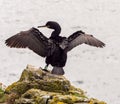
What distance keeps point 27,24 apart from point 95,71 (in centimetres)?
1178

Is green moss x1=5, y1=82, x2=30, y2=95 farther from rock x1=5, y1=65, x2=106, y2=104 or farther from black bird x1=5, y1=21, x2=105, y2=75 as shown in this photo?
black bird x1=5, y1=21, x2=105, y2=75

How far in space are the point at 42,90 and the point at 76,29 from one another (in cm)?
2877

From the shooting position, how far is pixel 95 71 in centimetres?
3734

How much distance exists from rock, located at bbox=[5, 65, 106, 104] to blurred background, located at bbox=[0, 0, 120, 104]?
42.8 feet

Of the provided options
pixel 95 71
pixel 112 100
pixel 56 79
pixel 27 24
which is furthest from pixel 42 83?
pixel 27 24

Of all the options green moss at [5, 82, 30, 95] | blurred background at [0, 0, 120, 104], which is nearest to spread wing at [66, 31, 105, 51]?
green moss at [5, 82, 30, 95]

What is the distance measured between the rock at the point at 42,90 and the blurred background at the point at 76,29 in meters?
13.0

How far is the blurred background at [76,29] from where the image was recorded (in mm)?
35272

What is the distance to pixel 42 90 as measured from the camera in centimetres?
1853

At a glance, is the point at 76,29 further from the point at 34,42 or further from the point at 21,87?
the point at 21,87

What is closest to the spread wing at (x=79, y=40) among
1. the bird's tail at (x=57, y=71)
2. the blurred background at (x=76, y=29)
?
the bird's tail at (x=57, y=71)

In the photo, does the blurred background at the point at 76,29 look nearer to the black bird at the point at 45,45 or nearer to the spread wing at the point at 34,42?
the black bird at the point at 45,45

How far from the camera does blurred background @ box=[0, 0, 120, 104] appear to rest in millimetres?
35272

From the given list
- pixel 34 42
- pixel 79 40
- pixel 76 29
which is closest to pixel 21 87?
pixel 34 42
